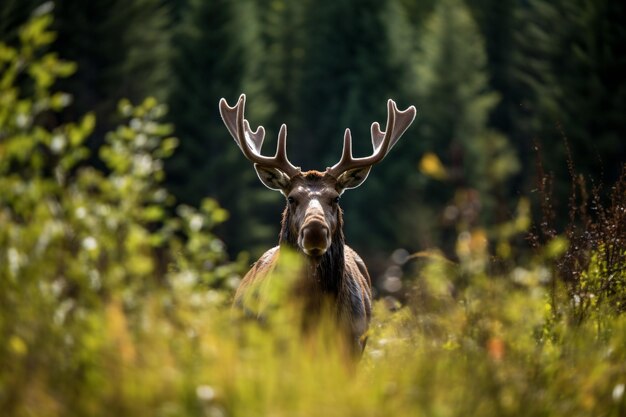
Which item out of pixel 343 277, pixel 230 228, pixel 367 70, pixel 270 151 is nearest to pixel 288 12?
pixel 367 70

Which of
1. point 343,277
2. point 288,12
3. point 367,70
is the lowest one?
point 343,277

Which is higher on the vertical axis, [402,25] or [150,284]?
[402,25]

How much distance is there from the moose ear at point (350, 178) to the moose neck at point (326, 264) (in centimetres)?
57

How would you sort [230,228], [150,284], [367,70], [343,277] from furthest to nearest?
[367,70] → [230,228] → [343,277] → [150,284]

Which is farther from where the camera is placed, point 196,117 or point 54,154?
point 196,117

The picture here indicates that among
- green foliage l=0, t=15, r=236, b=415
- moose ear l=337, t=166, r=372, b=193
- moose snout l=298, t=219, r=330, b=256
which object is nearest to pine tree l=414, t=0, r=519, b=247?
moose ear l=337, t=166, r=372, b=193

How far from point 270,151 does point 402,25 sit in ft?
30.1

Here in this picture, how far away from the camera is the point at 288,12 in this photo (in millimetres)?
51406

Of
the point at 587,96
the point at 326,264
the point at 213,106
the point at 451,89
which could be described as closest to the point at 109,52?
the point at 213,106

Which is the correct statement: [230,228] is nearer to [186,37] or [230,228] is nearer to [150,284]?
[186,37]

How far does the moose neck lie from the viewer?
7939mm

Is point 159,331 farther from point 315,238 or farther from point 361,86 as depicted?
point 361,86

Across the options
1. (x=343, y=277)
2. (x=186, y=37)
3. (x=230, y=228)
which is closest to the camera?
(x=343, y=277)

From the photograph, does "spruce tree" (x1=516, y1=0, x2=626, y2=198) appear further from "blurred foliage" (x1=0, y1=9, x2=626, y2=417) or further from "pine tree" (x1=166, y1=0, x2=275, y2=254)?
"blurred foliage" (x1=0, y1=9, x2=626, y2=417)
